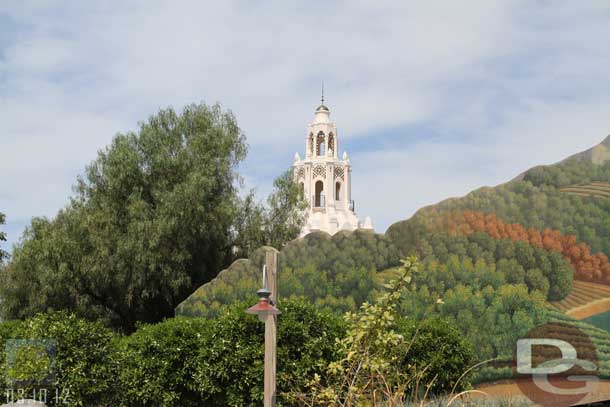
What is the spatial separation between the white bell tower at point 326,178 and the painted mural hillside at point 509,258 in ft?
71.2

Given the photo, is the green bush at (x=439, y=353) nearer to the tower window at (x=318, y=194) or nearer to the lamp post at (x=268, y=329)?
the lamp post at (x=268, y=329)

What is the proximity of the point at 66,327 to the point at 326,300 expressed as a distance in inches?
169

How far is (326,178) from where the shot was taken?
35031 millimetres

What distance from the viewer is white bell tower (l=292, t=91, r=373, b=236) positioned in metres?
33.8

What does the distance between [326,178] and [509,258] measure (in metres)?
24.6

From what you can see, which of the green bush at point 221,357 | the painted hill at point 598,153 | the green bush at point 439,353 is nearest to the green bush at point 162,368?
the green bush at point 221,357

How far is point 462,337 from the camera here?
407 inches

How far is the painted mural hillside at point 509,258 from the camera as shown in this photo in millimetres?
9977

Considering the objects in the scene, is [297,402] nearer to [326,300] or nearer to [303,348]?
[303,348]

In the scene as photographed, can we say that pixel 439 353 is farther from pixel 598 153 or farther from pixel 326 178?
pixel 326 178

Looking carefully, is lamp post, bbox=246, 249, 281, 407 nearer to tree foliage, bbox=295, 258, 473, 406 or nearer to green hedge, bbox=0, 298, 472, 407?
tree foliage, bbox=295, 258, 473, 406

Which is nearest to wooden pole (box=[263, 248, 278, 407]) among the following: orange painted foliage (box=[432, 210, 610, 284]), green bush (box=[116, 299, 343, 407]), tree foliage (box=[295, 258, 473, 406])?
tree foliage (box=[295, 258, 473, 406])

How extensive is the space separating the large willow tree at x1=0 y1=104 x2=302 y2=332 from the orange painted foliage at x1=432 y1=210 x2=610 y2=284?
7771 millimetres

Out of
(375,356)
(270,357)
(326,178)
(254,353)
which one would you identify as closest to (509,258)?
(254,353)
